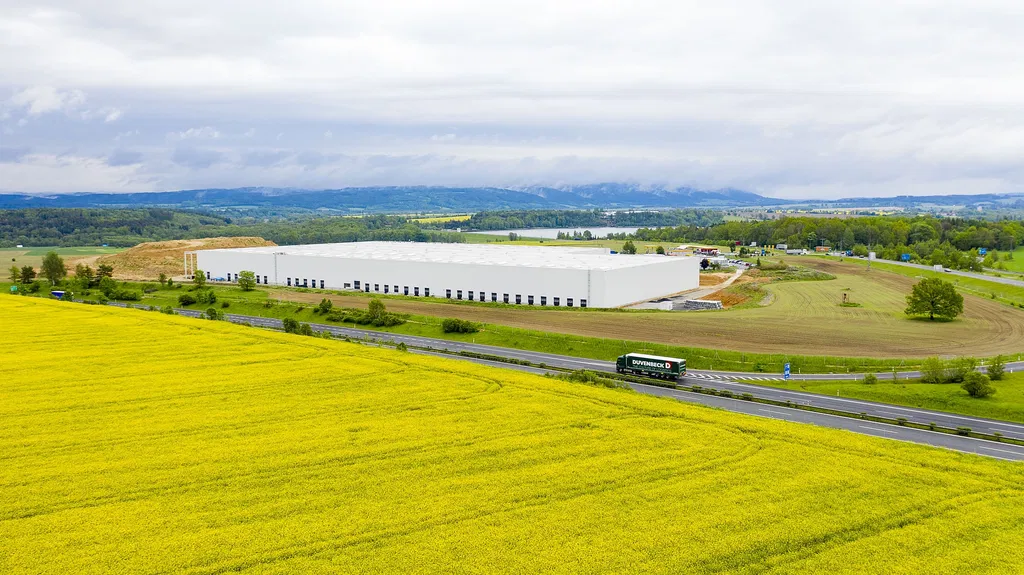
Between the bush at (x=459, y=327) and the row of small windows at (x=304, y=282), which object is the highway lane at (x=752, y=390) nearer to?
the bush at (x=459, y=327)

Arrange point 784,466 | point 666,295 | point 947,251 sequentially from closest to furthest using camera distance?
point 784,466, point 666,295, point 947,251

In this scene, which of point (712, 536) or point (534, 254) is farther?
point (534, 254)

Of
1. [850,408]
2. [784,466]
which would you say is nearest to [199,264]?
[850,408]

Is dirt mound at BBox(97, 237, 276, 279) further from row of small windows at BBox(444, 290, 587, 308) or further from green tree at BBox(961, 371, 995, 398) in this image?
green tree at BBox(961, 371, 995, 398)

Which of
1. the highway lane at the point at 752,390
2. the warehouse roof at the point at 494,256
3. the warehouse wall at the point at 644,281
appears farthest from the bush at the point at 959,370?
the warehouse roof at the point at 494,256

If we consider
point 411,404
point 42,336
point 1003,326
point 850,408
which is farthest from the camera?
point 1003,326

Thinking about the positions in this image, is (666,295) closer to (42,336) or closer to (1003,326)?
(1003,326)

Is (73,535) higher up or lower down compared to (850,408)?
higher up
